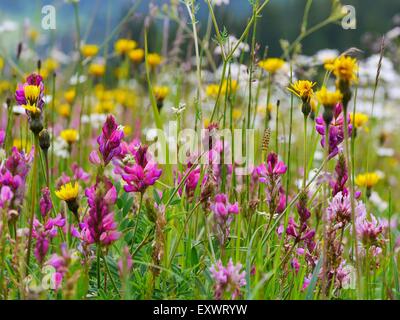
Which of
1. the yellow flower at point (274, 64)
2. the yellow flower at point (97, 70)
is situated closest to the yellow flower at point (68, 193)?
the yellow flower at point (274, 64)

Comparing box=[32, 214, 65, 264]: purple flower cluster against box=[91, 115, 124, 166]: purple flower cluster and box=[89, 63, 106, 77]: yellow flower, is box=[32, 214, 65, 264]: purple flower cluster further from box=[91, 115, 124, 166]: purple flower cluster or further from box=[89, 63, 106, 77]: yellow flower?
box=[89, 63, 106, 77]: yellow flower

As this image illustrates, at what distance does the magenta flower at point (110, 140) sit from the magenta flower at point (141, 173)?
9 cm

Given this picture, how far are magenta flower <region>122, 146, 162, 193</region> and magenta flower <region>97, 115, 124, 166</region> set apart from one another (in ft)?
0.30

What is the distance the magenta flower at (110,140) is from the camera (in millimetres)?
1400

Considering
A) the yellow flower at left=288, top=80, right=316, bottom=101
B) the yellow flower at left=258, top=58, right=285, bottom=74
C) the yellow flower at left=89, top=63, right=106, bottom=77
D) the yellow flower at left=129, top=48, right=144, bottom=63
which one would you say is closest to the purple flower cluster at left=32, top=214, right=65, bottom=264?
the yellow flower at left=288, top=80, right=316, bottom=101

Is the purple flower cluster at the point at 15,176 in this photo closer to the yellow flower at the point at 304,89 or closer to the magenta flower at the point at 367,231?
the yellow flower at the point at 304,89

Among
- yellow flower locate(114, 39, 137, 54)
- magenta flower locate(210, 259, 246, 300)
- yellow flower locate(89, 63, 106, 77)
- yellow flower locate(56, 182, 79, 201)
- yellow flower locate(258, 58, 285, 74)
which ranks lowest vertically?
magenta flower locate(210, 259, 246, 300)

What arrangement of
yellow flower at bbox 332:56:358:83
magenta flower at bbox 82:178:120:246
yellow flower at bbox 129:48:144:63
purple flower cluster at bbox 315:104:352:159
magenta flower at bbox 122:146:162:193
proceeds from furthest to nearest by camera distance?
yellow flower at bbox 129:48:144:63
purple flower cluster at bbox 315:104:352:159
magenta flower at bbox 122:146:162:193
magenta flower at bbox 82:178:120:246
yellow flower at bbox 332:56:358:83

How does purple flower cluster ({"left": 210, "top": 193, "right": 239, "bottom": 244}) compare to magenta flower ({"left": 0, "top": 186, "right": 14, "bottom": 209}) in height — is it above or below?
below

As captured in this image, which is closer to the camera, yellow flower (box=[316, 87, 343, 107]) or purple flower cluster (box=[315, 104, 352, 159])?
yellow flower (box=[316, 87, 343, 107])

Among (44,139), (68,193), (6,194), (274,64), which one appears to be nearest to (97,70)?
(274,64)

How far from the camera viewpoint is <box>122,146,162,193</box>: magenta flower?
4.36 ft
